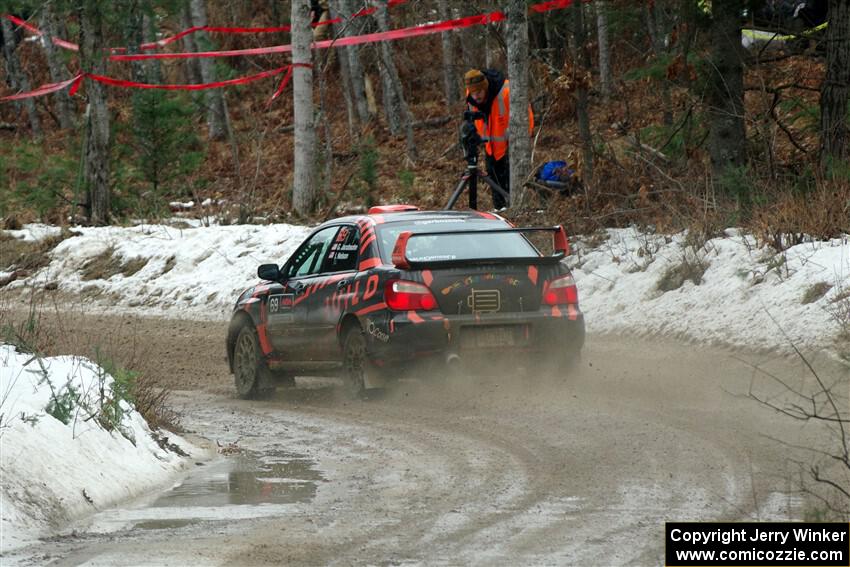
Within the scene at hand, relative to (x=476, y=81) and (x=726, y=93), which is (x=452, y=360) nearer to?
(x=726, y=93)

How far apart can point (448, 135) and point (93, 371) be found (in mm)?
26563

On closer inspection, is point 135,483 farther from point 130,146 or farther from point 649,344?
point 130,146

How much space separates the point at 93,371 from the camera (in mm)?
8391

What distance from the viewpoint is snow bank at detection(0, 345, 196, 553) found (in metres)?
6.27

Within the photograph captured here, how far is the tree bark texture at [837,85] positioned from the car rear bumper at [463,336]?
19.8 ft

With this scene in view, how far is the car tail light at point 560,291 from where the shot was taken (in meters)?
10.9

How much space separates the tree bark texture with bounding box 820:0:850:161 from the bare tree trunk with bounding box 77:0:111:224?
1397 centimetres

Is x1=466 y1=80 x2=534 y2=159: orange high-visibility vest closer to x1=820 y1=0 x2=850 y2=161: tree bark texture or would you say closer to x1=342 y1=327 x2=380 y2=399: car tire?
x1=820 y1=0 x2=850 y2=161: tree bark texture

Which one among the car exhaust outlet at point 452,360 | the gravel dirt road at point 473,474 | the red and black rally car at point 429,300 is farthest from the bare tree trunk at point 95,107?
the car exhaust outlet at point 452,360

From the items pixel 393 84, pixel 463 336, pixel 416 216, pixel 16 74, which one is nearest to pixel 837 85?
pixel 416 216

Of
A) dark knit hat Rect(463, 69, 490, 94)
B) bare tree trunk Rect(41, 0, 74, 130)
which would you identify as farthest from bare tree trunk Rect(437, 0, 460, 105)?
dark knit hat Rect(463, 69, 490, 94)

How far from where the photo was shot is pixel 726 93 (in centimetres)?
1698

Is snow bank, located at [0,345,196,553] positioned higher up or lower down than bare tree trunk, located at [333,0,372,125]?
lower down

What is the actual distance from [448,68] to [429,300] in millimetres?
26571
